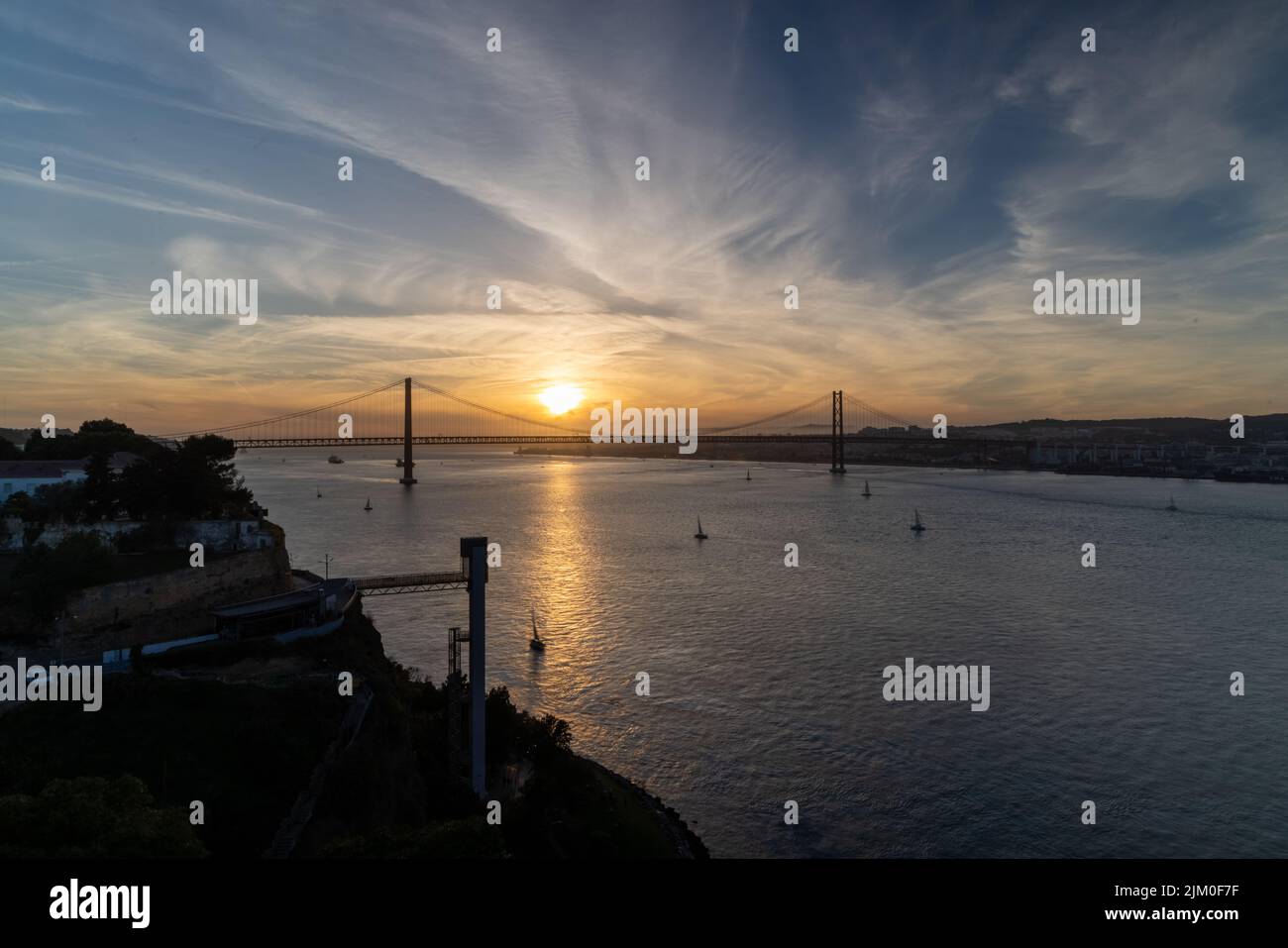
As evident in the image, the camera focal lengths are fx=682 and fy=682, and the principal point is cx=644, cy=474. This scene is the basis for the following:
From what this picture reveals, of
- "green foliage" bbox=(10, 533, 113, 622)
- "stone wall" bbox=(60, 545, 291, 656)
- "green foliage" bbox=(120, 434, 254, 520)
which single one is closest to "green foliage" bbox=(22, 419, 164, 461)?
"green foliage" bbox=(120, 434, 254, 520)

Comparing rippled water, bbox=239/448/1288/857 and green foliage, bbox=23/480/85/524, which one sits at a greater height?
green foliage, bbox=23/480/85/524

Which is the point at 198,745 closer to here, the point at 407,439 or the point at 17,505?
Answer: the point at 17,505

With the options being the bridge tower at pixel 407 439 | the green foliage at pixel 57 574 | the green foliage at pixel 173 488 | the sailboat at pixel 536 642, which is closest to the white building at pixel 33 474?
the green foliage at pixel 173 488

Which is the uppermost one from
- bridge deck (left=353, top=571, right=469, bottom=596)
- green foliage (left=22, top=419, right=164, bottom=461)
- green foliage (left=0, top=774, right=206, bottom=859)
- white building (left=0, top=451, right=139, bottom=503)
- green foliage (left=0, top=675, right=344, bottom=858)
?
green foliage (left=22, top=419, right=164, bottom=461)

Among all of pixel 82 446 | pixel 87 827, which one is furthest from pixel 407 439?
pixel 87 827

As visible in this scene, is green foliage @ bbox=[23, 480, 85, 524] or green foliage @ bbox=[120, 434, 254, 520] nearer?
green foliage @ bbox=[23, 480, 85, 524]

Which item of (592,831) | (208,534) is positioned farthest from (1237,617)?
(208,534)

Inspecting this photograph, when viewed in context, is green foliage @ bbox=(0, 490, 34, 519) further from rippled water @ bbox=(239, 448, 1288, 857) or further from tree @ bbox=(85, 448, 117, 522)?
rippled water @ bbox=(239, 448, 1288, 857)
